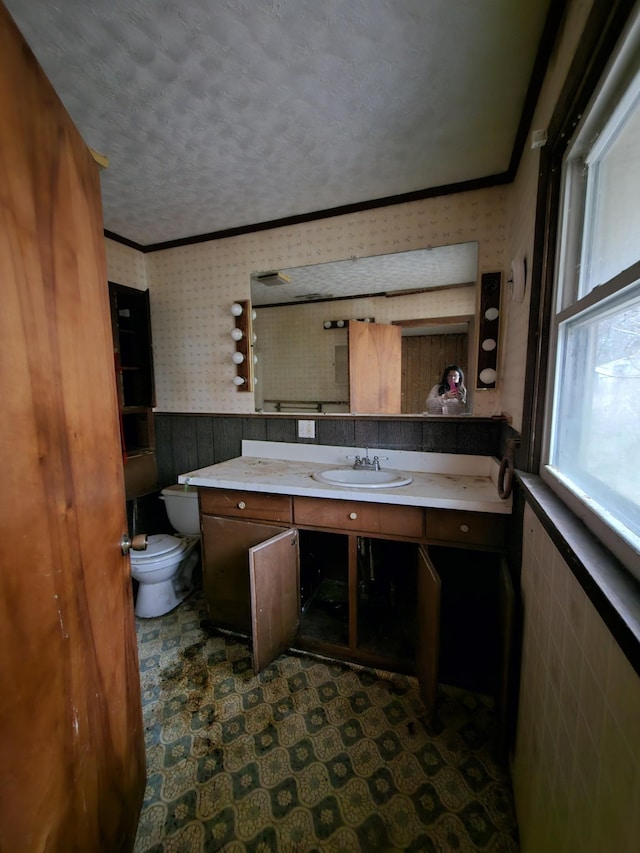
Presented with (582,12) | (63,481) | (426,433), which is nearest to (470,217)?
(582,12)

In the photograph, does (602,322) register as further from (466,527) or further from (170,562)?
(170,562)

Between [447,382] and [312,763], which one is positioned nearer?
[312,763]

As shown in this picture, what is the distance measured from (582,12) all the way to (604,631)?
48.8 inches

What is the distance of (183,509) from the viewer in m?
2.20

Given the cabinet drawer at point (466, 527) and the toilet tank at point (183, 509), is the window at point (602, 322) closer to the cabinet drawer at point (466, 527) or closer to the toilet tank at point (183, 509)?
the cabinet drawer at point (466, 527)

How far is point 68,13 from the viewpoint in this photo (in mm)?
877

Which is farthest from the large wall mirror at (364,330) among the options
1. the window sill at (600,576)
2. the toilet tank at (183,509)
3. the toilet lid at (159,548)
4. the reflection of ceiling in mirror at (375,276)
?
the window sill at (600,576)

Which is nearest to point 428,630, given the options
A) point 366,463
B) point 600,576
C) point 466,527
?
point 466,527

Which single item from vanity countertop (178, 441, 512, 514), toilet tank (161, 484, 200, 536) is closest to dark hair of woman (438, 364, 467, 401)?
vanity countertop (178, 441, 512, 514)

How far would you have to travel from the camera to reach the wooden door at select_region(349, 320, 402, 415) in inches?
70.4

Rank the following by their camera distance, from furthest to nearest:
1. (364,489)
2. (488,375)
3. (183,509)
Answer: (183,509), (488,375), (364,489)

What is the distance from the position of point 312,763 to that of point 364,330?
1.85m

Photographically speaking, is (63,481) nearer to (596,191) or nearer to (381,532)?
(381,532)

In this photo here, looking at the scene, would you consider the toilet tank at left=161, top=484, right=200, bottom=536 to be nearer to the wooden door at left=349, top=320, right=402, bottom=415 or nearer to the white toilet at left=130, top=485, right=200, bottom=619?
the white toilet at left=130, top=485, right=200, bottom=619
